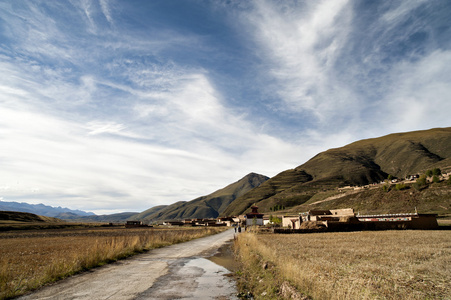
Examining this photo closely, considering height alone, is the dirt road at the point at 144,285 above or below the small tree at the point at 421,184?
below

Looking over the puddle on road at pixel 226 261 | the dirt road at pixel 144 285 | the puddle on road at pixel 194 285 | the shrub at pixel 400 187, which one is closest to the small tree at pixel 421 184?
the shrub at pixel 400 187

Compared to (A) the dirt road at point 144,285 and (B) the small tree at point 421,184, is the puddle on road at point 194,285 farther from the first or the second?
(B) the small tree at point 421,184

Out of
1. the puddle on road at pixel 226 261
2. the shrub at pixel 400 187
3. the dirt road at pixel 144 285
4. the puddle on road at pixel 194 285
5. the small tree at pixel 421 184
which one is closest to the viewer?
the dirt road at pixel 144 285

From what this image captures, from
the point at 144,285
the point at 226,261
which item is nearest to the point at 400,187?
the point at 226,261

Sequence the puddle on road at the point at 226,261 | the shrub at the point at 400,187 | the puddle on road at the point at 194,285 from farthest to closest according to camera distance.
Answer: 1. the shrub at the point at 400,187
2. the puddle on road at the point at 226,261
3. the puddle on road at the point at 194,285

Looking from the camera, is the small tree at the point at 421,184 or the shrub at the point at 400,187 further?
the shrub at the point at 400,187

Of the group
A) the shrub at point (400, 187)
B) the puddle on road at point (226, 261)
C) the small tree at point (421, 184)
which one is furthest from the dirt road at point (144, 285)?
the shrub at point (400, 187)

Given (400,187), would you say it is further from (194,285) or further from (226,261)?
(194,285)

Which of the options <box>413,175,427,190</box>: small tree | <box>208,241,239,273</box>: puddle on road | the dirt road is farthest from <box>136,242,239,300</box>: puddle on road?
<box>413,175,427,190</box>: small tree

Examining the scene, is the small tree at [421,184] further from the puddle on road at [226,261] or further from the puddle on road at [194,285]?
the puddle on road at [194,285]

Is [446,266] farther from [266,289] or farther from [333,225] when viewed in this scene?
[333,225]

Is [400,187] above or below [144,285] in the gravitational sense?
above

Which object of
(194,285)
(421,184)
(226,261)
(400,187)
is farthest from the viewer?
(400,187)

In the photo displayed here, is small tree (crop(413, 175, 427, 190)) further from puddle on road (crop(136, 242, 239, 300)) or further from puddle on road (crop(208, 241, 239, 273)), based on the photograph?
→ puddle on road (crop(136, 242, 239, 300))
